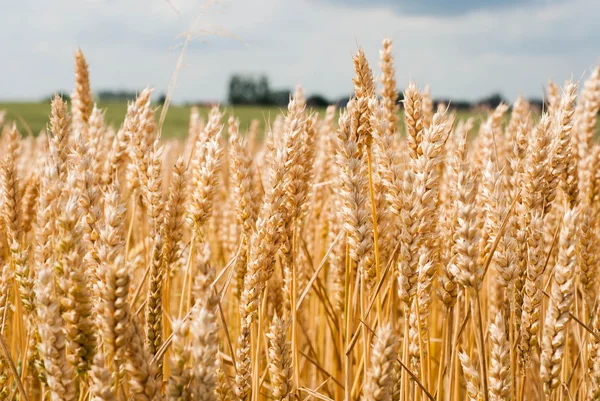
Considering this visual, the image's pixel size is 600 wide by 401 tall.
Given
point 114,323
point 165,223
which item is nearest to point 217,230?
point 165,223

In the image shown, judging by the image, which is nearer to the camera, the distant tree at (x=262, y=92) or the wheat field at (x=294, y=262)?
the wheat field at (x=294, y=262)

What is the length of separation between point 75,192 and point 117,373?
0.39 m

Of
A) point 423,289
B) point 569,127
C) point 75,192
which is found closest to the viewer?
point 75,192

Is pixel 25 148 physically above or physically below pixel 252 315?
above

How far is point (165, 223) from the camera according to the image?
151cm

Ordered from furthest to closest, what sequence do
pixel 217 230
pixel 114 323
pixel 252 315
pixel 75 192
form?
1. pixel 217 230
2. pixel 252 315
3. pixel 75 192
4. pixel 114 323

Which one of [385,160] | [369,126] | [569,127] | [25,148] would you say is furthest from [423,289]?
[25,148]

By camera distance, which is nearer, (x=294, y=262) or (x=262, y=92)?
(x=294, y=262)

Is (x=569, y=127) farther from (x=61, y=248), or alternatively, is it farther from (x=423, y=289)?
(x=61, y=248)

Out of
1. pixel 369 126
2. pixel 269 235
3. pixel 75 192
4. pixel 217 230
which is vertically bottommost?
pixel 217 230

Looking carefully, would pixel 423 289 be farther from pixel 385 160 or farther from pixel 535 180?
pixel 535 180

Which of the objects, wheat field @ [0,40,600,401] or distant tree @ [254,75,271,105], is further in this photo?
distant tree @ [254,75,271,105]

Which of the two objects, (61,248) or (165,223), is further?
(165,223)

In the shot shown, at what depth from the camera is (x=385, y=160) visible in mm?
1304
